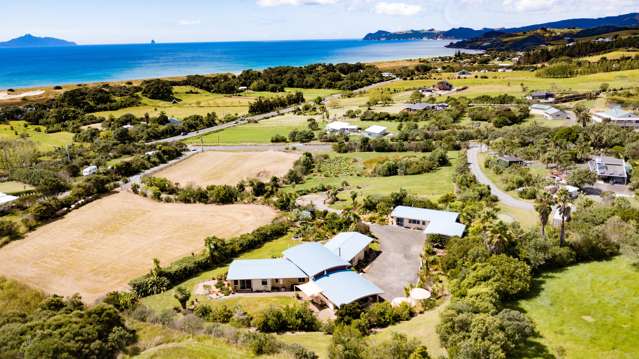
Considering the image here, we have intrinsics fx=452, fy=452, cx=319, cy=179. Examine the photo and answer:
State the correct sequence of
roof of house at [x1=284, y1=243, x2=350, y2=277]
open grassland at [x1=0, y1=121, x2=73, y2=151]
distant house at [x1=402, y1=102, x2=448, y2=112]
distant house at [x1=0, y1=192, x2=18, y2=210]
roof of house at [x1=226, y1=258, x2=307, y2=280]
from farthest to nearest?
distant house at [x1=402, y1=102, x2=448, y2=112] < open grassland at [x1=0, y1=121, x2=73, y2=151] < distant house at [x1=0, y1=192, x2=18, y2=210] < roof of house at [x1=284, y1=243, x2=350, y2=277] < roof of house at [x1=226, y1=258, x2=307, y2=280]

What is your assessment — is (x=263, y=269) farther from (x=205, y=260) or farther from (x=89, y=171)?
(x=89, y=171)

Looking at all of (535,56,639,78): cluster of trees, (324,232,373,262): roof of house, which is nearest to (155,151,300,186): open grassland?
(324,232,373,262): roof of house

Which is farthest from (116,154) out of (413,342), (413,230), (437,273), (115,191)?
(413,342)

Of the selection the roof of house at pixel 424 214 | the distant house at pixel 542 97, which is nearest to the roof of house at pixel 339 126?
the roof of house at pixel 424 214

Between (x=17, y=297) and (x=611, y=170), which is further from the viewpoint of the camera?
(x=611, y=170)

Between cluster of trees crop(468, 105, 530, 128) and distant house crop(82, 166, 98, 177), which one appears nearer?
distant house crop(82, 166, 98, 177)

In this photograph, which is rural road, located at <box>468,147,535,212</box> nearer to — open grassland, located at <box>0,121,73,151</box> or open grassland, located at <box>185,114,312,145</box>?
open grassland, located at <box>185,114,312,145</box>

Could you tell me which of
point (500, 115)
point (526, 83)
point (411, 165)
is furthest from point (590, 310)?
point (526, 83)
